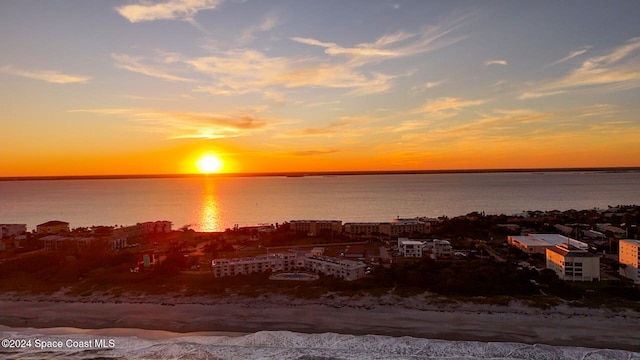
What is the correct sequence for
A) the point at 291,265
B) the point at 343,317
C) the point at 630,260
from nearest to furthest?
the point at 343,317 → the point at 630,260 → the point at 291,265

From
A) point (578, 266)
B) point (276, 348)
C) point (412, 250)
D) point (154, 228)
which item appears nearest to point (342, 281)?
point (276, 348)

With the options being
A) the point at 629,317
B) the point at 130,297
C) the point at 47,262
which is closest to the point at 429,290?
the point at 629,317

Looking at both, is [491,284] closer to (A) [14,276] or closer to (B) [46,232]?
(A) [14,276]

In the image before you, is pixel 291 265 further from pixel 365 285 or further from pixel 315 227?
pixel 315 227

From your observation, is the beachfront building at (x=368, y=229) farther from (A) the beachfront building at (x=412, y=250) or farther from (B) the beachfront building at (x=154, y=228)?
(B) the beachfront building at (x=154, y=228)

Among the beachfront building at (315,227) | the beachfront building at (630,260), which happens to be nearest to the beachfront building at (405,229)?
the beachfront building at (315,227)
